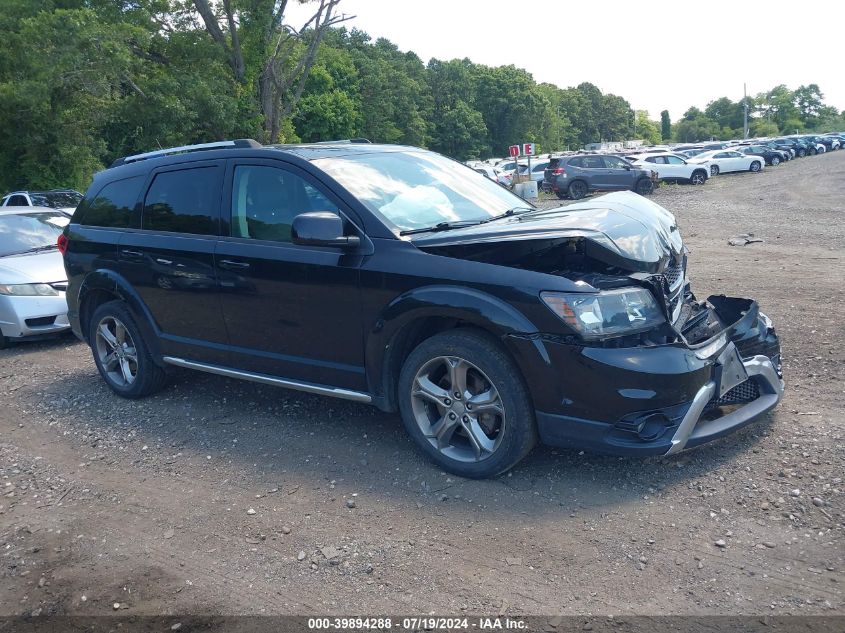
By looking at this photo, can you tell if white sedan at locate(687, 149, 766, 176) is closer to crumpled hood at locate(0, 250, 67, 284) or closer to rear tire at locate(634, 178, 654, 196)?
rear tire at locate(634, 178, 654, 196)

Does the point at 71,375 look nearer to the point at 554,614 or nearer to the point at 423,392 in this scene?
the point at 423,392

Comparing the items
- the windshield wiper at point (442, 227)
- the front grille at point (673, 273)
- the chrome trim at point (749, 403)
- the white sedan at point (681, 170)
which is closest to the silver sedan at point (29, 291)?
the windshield wiper at point (442, 227)

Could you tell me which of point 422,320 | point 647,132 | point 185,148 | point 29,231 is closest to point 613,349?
point 422,320

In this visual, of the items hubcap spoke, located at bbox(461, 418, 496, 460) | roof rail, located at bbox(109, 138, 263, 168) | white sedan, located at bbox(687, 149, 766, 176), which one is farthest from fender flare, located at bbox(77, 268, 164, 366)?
white sedan, located at bbox(687, 149, 766, 176)

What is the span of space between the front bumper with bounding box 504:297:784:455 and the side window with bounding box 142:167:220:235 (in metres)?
2.59

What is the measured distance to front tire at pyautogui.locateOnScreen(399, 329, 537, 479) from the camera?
3.99 meters

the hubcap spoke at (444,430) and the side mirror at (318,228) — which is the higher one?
the side mirror at (318,228)

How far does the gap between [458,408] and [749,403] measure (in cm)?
174

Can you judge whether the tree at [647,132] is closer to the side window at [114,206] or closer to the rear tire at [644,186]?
the rear tire at [644,186]

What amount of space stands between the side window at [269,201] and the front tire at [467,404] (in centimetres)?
118

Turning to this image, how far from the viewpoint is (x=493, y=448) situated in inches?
162

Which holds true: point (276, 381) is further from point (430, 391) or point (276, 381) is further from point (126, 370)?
point (126, 370)

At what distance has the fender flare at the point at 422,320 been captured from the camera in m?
3.95

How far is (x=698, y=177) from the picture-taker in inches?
1331
